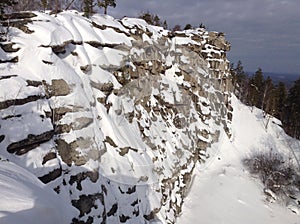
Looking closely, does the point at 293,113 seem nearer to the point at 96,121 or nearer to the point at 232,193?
the point at 232,193

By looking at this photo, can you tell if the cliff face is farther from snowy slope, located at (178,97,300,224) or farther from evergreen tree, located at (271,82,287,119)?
evergreen tree, located at (271,82,287,119)

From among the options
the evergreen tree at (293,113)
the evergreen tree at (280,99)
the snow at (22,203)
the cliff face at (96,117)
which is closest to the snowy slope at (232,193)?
the cliff face at (96,117)

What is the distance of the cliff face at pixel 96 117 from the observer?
5.49 m

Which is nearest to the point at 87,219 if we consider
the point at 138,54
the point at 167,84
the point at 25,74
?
the point at 25,74

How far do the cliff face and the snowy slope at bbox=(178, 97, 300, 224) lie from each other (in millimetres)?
1105

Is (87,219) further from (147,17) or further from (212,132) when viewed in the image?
(147,17)

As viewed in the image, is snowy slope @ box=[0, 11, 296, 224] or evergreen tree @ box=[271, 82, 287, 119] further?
evergreen tree @ box=[271, 82, 287, 119]

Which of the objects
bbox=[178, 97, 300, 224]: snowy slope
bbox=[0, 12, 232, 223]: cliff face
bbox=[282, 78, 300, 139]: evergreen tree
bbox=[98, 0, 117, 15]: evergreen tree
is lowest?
bbox=[178, 97, 300, 224]: snowy slope

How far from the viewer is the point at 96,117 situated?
7.82 metres

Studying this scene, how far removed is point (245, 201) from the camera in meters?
13.8

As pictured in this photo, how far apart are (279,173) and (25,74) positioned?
17034 mm

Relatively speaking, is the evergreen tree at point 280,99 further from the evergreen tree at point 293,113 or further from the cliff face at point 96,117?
the cliff face at point 96,117

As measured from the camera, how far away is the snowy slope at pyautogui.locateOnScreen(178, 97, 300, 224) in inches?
473

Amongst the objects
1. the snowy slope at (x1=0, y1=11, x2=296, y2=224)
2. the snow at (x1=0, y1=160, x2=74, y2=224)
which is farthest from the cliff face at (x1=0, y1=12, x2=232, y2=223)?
the snow at (x1=0, y1=160, x2=74, y2=224)
